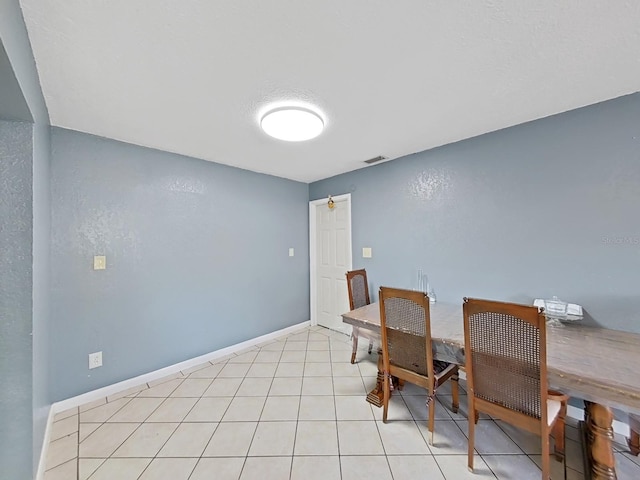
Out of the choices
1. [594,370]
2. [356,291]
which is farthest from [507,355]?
[356,291]

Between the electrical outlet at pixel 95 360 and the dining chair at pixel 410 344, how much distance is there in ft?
7.80

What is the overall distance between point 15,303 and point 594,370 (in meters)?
2.83

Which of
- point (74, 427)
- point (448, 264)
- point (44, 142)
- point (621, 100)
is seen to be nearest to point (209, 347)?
point (74, 427)

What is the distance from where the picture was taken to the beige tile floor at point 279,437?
1437mm

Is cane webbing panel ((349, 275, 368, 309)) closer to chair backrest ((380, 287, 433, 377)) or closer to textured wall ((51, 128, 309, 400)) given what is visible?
chair backrest ((380, 287, 433, 377))

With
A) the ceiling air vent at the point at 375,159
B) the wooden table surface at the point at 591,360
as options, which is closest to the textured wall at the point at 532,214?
the ceiling air vent at the point at 375,159

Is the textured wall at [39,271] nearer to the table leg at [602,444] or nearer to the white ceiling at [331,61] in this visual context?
the white ceiling at [331,61]

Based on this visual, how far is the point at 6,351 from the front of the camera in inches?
48.5

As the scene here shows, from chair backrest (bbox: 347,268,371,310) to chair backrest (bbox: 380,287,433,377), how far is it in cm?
89

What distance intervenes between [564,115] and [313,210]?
9.48 ft

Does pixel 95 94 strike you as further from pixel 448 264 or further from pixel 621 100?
pixel 621 100

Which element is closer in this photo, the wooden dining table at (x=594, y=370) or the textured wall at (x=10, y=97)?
the textured wall at (x=10, y=97)

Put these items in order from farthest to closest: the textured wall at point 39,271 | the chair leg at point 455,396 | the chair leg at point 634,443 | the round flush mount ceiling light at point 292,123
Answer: the chair leg at point 455,396, the round flush mount ceiling light at point 292,123, the chair leg at point 634,443, the textured wall at point 39,271

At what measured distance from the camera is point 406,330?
67.6 inches
